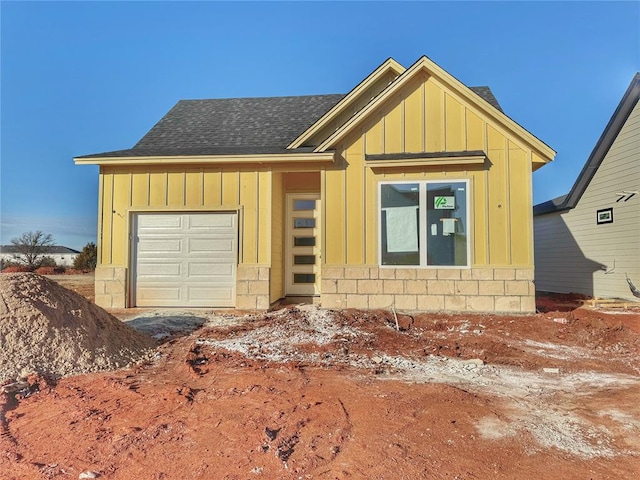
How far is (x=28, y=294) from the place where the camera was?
4.97 metres

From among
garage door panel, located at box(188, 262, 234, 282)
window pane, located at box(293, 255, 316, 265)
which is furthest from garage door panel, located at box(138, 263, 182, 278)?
window pane, located at box(293, 255, 316, 265)

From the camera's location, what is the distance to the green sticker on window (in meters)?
8.11

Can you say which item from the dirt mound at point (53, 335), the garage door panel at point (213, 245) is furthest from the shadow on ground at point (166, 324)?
the garage door panel at point (213, 245)

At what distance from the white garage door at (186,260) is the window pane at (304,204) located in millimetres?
1766

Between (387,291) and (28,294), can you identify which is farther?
(387,291)

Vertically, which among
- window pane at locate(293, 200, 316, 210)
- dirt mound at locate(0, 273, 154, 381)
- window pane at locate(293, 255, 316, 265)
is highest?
window pane at locate(293, 200, 316, 210)

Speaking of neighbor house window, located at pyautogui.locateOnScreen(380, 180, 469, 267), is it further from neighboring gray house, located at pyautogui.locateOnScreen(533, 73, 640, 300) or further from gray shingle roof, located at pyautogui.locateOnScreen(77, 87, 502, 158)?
neighboring gray house, located at pyautogui.locateOnScreen(533, 73, 640, 300)

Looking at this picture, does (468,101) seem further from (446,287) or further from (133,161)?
(133,161)

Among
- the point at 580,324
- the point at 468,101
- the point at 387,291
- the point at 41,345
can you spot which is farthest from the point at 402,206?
the point at 41,345

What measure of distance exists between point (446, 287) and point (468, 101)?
394 cm

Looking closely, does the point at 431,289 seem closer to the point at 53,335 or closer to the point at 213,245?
the point at 213,245

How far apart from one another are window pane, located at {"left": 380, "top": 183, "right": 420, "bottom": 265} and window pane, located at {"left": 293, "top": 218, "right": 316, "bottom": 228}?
7.04 feet

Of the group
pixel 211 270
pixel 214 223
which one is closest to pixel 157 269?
pixel 211 270

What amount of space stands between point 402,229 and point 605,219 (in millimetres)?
8002
